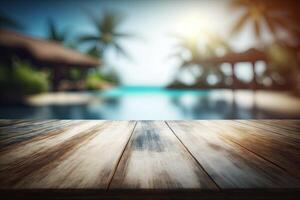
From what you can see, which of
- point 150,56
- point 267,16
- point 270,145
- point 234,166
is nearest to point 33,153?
point 234,166

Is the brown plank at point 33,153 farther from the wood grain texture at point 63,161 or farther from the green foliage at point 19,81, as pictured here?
the green foliage at point 19,81

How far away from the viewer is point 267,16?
13469mm

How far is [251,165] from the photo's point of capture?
111 centimetres

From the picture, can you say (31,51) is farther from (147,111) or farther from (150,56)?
(150,56)

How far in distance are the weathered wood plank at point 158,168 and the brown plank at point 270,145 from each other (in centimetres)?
43

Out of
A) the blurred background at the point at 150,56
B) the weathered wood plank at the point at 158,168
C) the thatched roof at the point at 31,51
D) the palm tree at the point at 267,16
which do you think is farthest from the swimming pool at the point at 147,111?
the palm tree at the point at 267,16

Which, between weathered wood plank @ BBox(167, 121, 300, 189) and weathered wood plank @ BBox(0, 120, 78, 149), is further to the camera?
weathered wood plank @ BBox(0, 120, 78, 149)

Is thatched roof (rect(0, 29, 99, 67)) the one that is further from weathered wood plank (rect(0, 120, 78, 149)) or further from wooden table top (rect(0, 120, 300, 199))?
wooden table top (rect(0, 120, 300, 199))

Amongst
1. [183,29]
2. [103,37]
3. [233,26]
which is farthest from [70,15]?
[233,26]

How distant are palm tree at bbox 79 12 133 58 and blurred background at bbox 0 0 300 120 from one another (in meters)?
0.08

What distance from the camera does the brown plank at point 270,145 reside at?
3.77 feet

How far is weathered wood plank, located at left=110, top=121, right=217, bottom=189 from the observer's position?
90 centimetres

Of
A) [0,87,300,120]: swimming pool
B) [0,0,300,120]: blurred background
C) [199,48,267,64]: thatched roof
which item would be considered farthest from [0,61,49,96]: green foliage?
[199,48,267,64]: thatched roof

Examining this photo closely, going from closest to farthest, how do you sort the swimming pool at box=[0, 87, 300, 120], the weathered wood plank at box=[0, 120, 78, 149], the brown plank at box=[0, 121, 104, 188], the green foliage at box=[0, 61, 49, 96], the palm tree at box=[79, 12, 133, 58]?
1. the brown plank at box=[0, 121, 104, 188]
2. the weathered wood plank at box=[0, 120, 78, 149]
3. the swimming pool at box=[0, 87, 300, 120]
4. the green foliage at box=[0, 61, 49, 96]
5. the palm tree at box=[79, 12, 133, 58]
